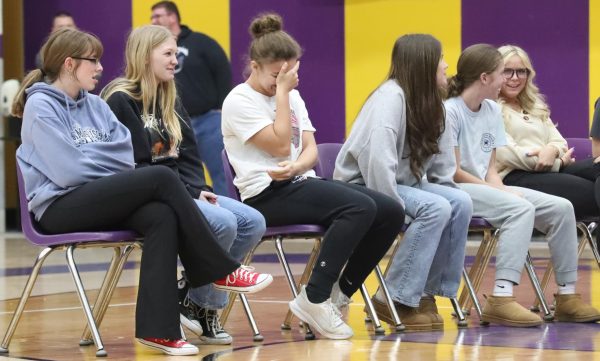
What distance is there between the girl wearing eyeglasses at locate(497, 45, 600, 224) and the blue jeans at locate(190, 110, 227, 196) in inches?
132

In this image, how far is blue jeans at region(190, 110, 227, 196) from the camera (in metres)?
8.55

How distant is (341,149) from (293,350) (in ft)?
3.52

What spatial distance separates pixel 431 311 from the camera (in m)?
4.74

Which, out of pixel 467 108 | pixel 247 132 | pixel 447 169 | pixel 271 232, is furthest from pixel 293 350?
pixel 467 108

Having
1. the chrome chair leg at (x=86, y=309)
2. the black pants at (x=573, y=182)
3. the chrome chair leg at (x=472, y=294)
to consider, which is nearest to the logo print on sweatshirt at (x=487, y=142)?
the black pants at (x=573, y=182)

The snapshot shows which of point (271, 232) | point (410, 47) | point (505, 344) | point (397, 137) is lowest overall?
point (505, 344)

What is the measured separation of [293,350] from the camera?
4.07 metres

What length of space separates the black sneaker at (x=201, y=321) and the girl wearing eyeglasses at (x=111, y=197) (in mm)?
319

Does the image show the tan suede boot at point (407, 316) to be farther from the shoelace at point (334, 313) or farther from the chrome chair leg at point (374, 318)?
the shoelace at point (334, 313)

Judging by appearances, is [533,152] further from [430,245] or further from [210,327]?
[210,327]

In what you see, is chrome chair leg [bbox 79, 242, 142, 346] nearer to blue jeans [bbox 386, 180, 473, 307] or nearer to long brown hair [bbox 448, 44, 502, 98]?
blue jeans [bbox 386, 180, 473, 307]

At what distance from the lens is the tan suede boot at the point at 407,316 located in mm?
4625

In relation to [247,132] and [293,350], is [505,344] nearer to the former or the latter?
[293,350]

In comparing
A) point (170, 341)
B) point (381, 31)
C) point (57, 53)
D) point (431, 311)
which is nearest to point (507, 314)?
point (431, 311)
